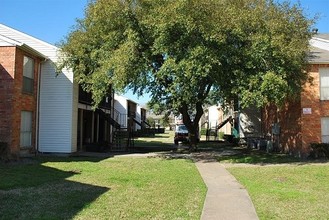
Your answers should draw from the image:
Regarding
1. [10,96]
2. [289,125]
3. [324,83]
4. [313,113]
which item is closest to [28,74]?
[10,96]

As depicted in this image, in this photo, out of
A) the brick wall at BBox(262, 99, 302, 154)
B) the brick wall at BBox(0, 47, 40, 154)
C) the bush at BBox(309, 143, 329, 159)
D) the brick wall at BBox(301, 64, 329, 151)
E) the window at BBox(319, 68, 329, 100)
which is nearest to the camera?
the brick wall at BBox(0, 47, 40, 154)

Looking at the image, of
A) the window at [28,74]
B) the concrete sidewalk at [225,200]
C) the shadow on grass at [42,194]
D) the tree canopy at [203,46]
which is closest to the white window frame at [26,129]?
the window at [28,74]

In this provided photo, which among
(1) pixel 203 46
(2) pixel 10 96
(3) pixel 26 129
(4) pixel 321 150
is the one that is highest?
(1) pixel 203 46

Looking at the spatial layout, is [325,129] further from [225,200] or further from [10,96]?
[10,96]

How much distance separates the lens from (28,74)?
67.9 feet

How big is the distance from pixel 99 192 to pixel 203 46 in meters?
9.28

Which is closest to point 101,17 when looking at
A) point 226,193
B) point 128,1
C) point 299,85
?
point 128,1

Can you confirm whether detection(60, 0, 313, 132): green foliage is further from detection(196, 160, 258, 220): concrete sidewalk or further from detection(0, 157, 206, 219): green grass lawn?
detection(196, 160, 258, 220): concrete sidewalk

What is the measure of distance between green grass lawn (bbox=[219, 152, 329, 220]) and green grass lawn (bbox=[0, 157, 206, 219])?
1.54 metres

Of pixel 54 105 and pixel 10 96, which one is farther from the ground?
pixel 10 96

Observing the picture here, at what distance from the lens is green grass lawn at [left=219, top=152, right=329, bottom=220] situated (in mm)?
8320

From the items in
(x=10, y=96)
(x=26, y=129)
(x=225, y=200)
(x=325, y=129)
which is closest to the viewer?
(x=225, y=200)

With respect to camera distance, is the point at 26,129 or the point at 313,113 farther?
the point at 313,113

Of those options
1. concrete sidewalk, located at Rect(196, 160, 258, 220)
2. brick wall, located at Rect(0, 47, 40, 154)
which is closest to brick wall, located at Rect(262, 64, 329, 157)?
concrete sidewalk, located at Rect(196, 160, 258, 220)
